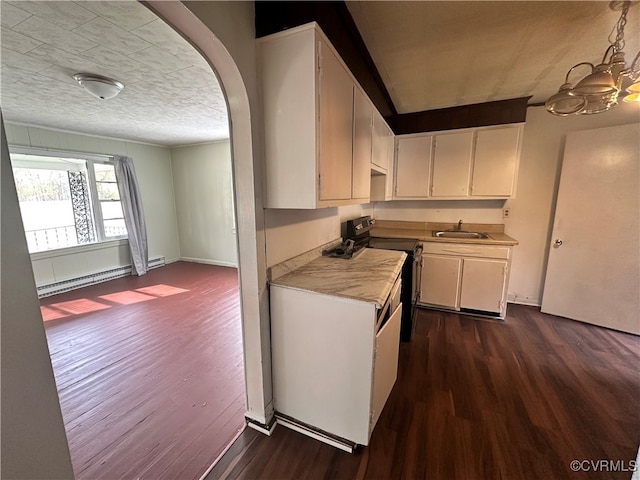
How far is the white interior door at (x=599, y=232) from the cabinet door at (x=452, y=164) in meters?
1.01

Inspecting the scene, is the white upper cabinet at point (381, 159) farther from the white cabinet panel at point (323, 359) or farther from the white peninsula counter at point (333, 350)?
the white cabinet panel at point (323, 359)

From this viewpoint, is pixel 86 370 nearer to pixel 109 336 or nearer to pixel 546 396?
pixel 109 336

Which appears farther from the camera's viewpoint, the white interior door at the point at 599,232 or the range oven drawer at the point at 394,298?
the white interior door at the point at 599,232

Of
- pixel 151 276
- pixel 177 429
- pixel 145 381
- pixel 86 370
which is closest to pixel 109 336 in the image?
pixel 86 370

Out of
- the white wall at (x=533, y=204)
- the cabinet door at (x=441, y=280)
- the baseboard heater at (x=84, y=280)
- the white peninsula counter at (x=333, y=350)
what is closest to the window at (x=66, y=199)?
the baseboard heater at (x=84, y=280)

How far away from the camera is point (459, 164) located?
126 inches

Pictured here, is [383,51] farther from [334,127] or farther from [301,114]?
[301,114]

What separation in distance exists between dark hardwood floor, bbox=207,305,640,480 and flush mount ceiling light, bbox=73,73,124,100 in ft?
9.61

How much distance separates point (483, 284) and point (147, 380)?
345cm

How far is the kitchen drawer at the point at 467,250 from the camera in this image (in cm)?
291

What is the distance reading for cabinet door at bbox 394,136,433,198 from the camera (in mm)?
3355

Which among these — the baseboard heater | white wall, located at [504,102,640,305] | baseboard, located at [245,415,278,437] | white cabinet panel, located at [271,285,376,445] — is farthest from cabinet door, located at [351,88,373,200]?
the baseboard heater

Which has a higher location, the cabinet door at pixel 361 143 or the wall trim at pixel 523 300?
the cabinet door at pixel 361 143

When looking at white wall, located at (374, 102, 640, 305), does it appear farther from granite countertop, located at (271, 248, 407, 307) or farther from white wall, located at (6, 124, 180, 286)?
white wall, located at (6, 124, 180, 286)
